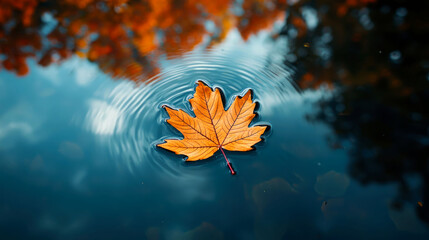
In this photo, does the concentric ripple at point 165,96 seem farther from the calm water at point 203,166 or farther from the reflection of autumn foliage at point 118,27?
the reflection of autumn foliage at point 118,27

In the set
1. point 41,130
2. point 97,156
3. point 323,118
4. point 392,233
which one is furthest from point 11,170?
point 392,233

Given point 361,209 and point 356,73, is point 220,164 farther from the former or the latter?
point 356,73

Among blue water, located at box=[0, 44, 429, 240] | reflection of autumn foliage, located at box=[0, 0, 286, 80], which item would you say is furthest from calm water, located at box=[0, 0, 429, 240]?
reflection of autumn foliage, located at box=[0, 0, 286, 80]

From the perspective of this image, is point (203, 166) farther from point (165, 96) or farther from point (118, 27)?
point (118, 27)

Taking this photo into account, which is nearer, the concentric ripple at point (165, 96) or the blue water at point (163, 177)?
the blue water at point (163, 177)

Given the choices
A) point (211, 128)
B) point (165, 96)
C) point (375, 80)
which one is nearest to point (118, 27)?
point (165, 96)

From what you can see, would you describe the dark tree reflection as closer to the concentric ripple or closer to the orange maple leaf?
the concentric ripple

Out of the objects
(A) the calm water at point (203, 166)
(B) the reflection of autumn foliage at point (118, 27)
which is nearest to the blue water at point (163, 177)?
(A) the calm water at point (203, 166)
